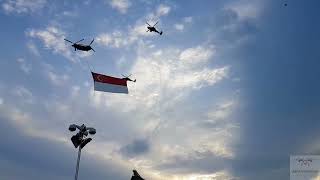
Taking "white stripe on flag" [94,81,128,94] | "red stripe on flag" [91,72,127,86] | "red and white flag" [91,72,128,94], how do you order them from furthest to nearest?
"red stripe on flag" [91,72,127,86] → "red and white flag" [91,72,128,94] → "white stripe on flag" [94,81,128,94]

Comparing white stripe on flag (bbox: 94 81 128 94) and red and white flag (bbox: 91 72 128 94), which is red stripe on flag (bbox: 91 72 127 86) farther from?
white stripe on flag (bbox: 94 81 128 94)

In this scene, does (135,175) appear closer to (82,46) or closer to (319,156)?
Result: (82,46)

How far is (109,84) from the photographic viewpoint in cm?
4800

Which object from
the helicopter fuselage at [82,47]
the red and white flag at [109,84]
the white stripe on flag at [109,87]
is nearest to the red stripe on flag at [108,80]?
the red and white flag at [109,84]

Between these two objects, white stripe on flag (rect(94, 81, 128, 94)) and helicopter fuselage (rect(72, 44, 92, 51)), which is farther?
helicopter fuselage (rect(72, 44, 92, 51))

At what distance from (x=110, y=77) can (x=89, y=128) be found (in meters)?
8.52

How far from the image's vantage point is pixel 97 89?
152ft

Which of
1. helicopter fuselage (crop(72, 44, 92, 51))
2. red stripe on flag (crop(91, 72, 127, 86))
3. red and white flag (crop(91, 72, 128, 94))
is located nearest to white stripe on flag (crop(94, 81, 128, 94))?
red and white flag (crop(91, 72, 128, 94))

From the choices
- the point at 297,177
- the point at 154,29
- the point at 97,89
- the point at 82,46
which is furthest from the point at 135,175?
the point at 154,29

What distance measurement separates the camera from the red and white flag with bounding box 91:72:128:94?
46875 millimetres

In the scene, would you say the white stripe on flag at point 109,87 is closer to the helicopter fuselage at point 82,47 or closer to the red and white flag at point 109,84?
the red and white flag at point 109,84

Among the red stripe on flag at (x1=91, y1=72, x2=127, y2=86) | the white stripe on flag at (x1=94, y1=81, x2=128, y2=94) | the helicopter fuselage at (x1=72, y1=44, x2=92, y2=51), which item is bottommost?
the white stripe on flag at (x1=94, y1=81, x2=128, y2=94)

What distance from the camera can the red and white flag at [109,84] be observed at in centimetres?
4688

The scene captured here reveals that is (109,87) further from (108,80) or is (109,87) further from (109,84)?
(108,80)
